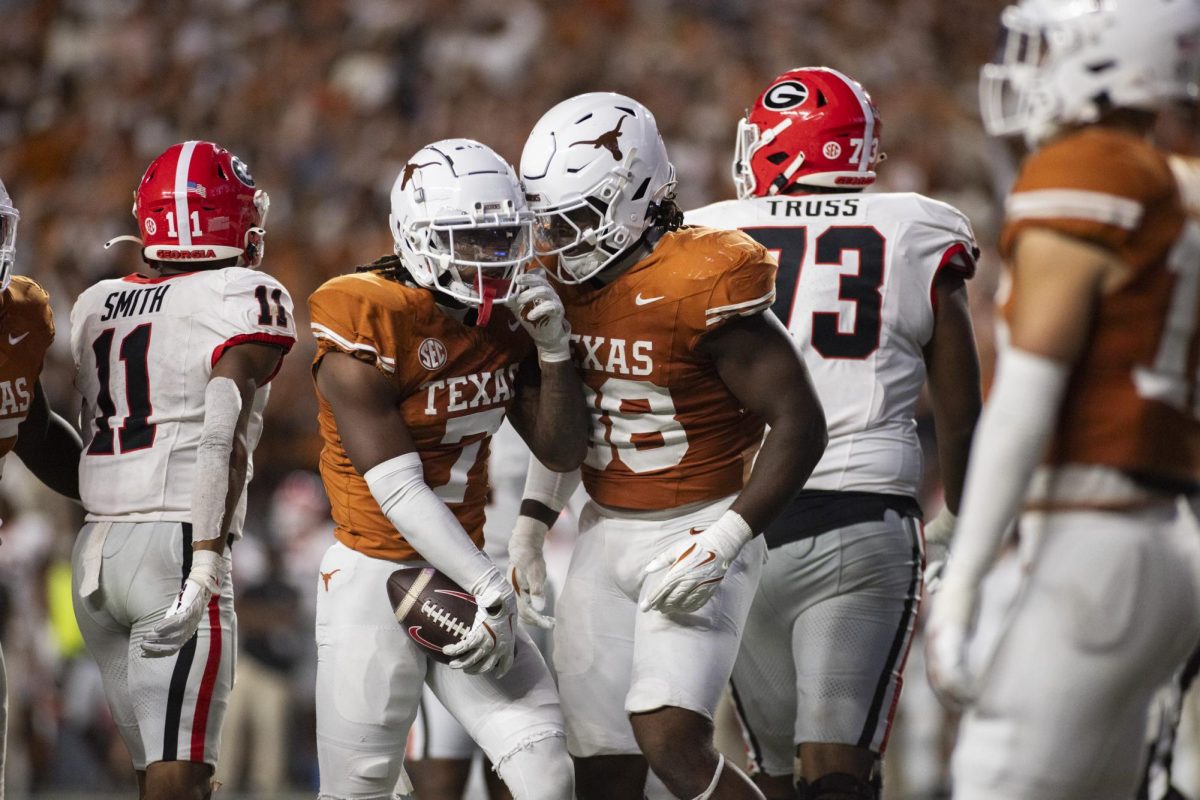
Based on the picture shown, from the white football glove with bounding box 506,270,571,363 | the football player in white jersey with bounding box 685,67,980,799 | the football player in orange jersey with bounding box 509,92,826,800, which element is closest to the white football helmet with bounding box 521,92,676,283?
the football player in orange jersey with bounding box 509,92,826,800

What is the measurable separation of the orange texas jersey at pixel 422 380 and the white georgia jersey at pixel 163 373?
445 mm

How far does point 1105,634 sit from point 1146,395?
0.37m

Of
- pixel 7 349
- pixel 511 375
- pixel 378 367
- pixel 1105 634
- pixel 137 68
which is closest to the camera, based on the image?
pixel 1105 634

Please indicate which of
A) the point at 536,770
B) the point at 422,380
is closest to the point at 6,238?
the point at 422,380

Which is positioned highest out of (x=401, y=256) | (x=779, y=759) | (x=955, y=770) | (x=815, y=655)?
(x=401, y=256)

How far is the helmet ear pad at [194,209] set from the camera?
12.8 feet

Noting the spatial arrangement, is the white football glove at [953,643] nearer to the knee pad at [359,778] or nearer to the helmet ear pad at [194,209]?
the knee pad at [359,778]

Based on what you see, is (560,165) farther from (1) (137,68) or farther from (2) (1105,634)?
(1) (137,68)

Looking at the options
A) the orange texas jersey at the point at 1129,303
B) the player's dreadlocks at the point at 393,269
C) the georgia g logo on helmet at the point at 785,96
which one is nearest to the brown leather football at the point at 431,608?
the player's dreadlocks at the point at 393,269

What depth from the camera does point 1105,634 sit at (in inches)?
Result: 92.4

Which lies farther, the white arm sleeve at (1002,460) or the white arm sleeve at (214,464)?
the white arm sleeve at (214,464)

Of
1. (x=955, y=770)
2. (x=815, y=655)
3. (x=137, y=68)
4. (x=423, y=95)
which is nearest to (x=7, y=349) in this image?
(x=815, y=655)

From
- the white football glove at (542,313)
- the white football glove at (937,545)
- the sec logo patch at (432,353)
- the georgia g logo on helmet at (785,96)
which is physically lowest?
the white football glove at (937,545)

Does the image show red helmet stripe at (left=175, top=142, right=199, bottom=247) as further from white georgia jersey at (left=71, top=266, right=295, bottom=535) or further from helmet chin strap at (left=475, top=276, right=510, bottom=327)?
helmet chin strap at (left=475, top=276, right=510, bottom=327)
